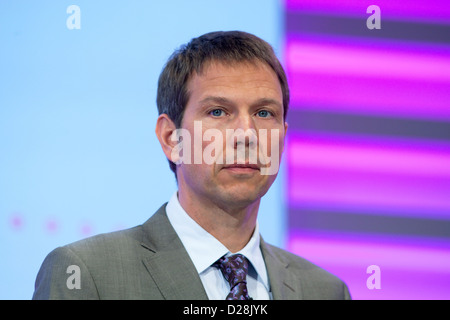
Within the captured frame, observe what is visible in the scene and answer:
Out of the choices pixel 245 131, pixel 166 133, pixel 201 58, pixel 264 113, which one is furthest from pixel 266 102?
pixel 166 133

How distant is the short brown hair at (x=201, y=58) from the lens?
2.37 metres

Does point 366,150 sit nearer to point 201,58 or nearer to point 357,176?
point 357,176

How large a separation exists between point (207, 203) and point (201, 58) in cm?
51

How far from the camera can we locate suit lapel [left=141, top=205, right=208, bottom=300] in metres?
2.13

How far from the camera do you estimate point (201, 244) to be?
227cm

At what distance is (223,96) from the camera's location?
2.25 metres

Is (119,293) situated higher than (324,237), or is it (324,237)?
(324,237)

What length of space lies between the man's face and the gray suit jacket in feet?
0.71

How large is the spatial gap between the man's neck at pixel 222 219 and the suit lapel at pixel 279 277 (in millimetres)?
150

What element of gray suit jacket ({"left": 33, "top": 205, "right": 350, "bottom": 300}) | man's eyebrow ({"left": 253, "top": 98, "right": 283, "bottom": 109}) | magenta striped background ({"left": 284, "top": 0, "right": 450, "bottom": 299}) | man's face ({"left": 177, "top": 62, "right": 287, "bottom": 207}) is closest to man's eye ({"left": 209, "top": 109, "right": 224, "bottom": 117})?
man's face ({"left": 177, "top": 62, "right": 287, "bottom": 207})
